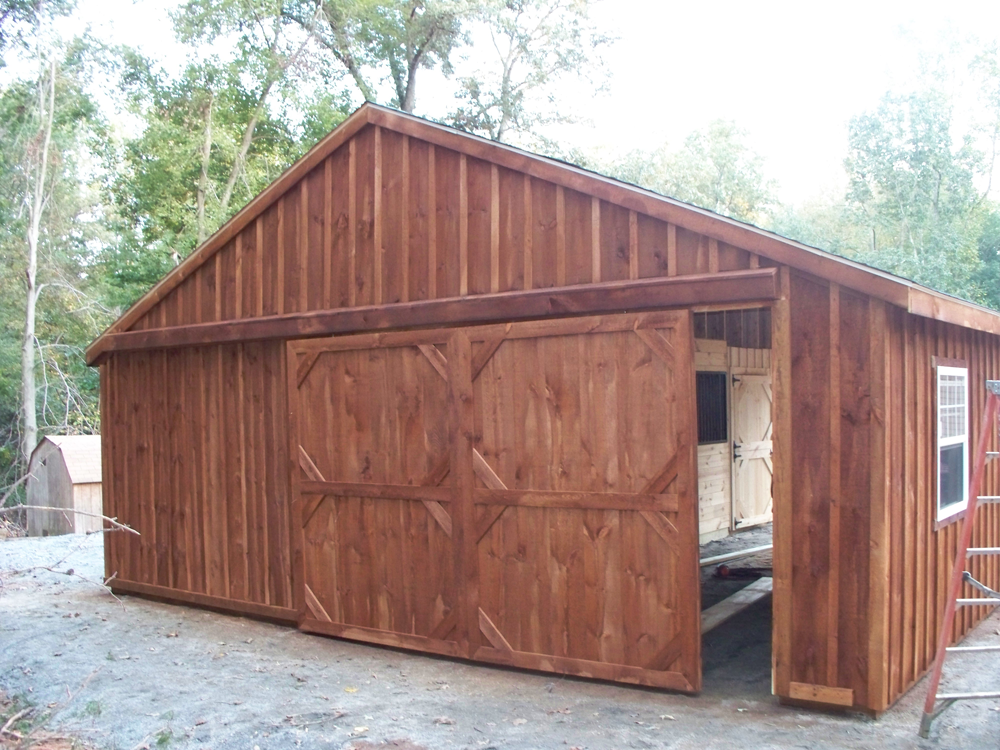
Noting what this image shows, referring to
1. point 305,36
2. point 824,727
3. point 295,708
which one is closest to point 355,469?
point 295,708

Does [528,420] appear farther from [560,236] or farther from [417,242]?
[417,242]

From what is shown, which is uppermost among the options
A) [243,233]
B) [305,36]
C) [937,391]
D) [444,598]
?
[305,36]

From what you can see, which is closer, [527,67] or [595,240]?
[595,240]

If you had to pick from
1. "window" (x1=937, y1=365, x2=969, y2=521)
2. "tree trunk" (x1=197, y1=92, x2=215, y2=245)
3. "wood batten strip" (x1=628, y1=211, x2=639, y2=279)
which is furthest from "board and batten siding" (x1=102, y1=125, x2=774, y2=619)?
"tree trunk" (x1=197, y1=92, x2=215, y2=245)

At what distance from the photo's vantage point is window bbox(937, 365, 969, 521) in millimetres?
5949

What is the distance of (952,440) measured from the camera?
20.3 feet

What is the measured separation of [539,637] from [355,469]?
1933 millimetres

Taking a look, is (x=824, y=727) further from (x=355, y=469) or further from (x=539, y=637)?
(x=355, y=469)

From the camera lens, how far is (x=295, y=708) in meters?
5.49

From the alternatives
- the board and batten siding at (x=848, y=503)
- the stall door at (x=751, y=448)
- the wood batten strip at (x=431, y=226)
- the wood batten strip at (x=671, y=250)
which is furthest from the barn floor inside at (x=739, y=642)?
the wood batten strip at (x=431, y=226)

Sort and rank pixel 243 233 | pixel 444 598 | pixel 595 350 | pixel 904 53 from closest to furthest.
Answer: pixel 595 350 < pixel 444 598 < pixel 243 233 < pixel 904 53

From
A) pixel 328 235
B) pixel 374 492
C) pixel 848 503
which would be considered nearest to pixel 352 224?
pixel 328 235

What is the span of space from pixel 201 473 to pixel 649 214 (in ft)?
15.8

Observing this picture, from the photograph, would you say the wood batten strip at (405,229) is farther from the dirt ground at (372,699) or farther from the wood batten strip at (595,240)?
the dirt ground at (372,699)
